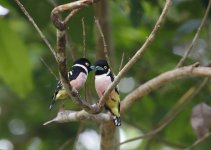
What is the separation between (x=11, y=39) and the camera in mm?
2543

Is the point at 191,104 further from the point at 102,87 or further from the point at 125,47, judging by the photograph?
the point at 102,87

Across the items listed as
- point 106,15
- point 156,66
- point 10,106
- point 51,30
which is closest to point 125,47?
point 156,66

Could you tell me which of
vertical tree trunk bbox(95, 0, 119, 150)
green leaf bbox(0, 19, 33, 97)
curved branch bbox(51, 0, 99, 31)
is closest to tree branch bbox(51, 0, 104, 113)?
curved branch bbox(51, 0, 99, 31)

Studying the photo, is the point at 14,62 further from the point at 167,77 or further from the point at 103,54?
the point at 167,77

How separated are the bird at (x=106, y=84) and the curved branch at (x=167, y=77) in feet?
0.91

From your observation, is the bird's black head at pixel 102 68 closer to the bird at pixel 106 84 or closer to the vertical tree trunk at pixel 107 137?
the bird at pixel 106 84

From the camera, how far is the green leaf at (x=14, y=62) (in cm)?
254

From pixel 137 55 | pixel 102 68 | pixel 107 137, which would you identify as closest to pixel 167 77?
pixel 107 137

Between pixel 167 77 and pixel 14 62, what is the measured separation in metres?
0.98

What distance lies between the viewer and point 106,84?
54.2 inches

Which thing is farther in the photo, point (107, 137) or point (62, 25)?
point (107, 137)

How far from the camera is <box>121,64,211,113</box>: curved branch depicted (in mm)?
1622

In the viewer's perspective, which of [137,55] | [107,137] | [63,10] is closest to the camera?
[63,10]

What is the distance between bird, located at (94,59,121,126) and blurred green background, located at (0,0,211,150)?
25.6 inches
